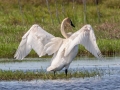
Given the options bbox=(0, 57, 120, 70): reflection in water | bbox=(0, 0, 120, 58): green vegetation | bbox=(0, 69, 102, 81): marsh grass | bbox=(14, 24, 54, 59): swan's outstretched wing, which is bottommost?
bbox=(0, 69, 102, 81): marsh grass

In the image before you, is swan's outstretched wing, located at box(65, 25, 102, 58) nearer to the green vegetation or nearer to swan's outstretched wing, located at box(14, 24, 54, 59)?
swan's outstretched wing, located at box(14, 24, 54, 59)

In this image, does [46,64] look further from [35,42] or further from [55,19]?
[55,19]

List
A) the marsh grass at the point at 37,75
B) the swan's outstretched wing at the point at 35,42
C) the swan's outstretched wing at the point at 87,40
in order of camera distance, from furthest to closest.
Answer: the swan's outstretched wing at the point at 35,42, the marsh grass at the point at 37,75, the swan's outstretched wing at the point at 87,40

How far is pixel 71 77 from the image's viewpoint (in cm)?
1414

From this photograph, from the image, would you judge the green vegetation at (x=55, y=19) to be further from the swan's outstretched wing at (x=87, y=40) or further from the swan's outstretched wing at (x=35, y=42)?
the swan's outstretched wing at (x=87, y=40)

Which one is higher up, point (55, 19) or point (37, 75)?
point (55, 19)

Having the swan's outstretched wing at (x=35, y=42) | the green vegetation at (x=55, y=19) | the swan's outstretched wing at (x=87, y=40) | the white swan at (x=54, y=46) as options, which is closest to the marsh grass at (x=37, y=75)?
the white swan at (x=54, y=46)

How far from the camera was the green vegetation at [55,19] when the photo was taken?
69.7ft

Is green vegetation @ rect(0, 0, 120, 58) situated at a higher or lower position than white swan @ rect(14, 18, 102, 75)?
higher

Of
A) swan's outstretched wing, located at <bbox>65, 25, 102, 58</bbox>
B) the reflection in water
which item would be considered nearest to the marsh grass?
swan's outstretched wing, located at <bbox>65, 25, 102, 58</bbox>

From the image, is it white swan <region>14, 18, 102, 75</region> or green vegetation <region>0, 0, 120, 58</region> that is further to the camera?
green vegetation <region>0, 0, 120, 58</region>

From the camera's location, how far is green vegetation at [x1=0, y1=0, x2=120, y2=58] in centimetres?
2125

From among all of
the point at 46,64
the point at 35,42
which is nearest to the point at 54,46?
the point at 35,42

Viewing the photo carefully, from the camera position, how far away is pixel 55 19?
115ft
